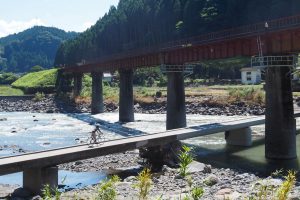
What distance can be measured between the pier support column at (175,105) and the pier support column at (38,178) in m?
23.2

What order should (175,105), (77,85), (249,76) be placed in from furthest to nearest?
(249,76)
(77,85)
(175,105)

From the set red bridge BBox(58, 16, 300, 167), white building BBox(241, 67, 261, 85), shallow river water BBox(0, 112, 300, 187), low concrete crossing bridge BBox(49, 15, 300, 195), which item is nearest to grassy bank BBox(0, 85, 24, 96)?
shallow river water BBox(0, 112, 300, 187)

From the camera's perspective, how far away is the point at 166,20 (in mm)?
102000

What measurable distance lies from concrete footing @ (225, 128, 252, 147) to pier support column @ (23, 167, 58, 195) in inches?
729

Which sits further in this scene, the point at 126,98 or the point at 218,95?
the point at 218,95

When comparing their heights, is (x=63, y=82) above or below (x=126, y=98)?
above

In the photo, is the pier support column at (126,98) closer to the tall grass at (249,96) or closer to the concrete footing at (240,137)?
the tall grass at (249,96)

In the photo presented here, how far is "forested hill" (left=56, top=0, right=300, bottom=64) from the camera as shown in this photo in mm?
79356

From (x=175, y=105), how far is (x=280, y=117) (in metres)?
15.1

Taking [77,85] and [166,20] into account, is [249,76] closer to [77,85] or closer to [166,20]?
[166,20]

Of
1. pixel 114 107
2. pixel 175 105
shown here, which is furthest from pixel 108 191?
pixel 114 107

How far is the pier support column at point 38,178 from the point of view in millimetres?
19594

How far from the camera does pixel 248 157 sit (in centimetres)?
2991

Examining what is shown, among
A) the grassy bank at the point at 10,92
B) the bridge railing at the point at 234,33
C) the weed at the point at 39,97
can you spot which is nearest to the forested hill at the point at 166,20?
the grassy bank at the point at 10,92
